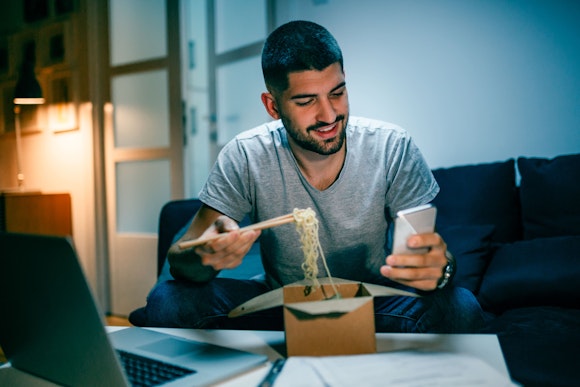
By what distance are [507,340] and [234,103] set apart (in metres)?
2.25

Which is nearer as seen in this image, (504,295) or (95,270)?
(504,295)

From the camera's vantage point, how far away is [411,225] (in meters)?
0.84

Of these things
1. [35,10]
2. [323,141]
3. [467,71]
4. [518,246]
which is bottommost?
[518,246]

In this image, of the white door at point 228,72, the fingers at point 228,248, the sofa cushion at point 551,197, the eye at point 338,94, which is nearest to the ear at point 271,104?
the eye at point 338,94

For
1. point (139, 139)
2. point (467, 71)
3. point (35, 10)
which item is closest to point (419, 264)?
point (467, 71)

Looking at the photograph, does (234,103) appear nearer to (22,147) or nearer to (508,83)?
(508,83)

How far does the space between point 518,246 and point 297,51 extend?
3.62ft

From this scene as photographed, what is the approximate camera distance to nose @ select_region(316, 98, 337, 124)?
139 centimetres

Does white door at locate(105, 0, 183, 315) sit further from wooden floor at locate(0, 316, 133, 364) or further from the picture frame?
the picture frame

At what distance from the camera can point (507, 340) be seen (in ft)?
4.57

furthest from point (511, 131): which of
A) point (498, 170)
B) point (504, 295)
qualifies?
point (504, 295)

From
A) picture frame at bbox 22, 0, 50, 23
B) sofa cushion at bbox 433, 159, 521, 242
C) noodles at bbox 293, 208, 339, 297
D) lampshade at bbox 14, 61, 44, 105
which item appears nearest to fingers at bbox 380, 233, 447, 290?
noodles at bbox 293, 208, 339, 297

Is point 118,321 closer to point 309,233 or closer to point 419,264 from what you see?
point 309,233

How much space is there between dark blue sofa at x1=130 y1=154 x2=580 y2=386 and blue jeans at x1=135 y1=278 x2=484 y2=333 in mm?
222
